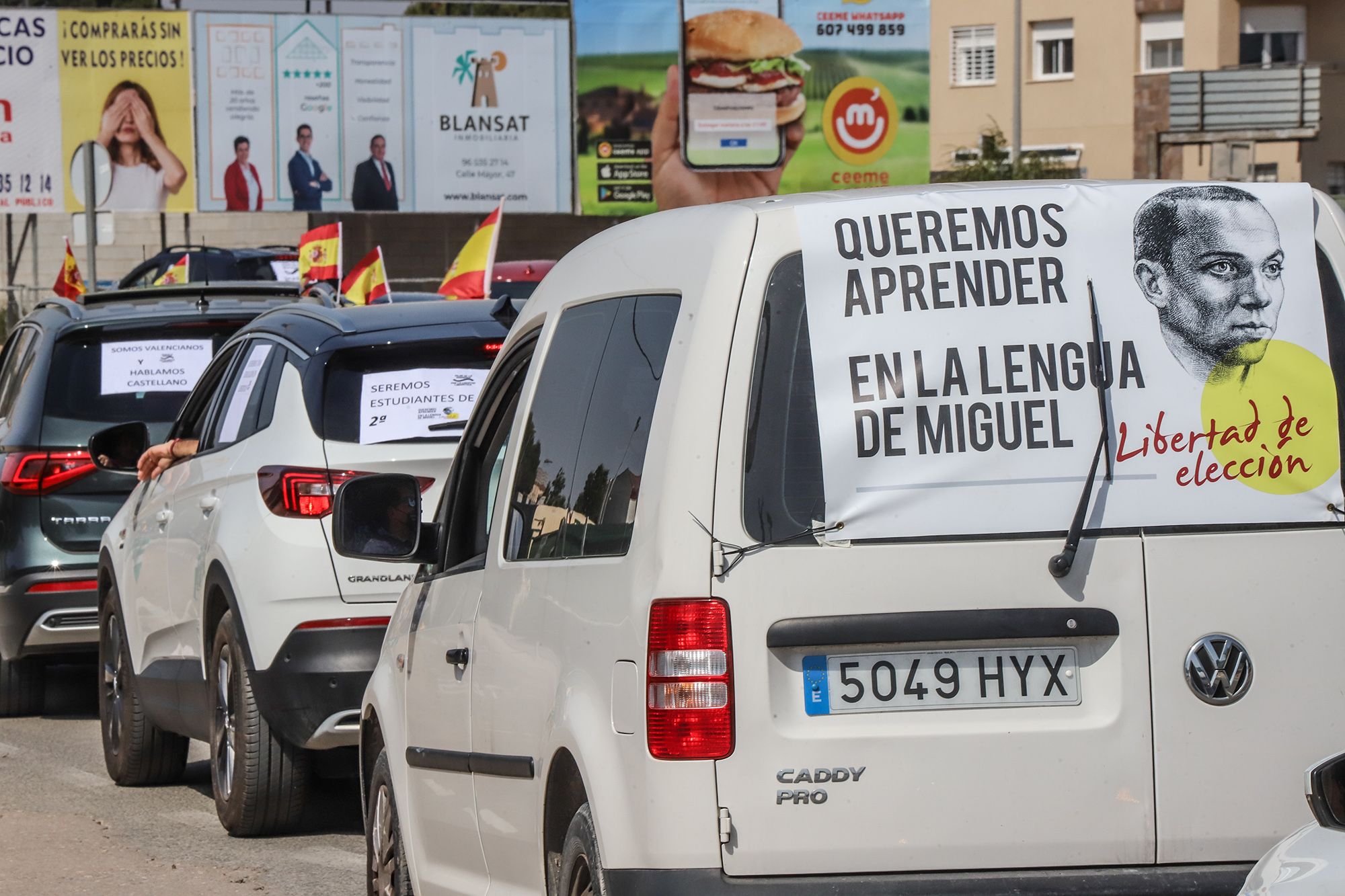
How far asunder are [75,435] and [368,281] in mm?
4060

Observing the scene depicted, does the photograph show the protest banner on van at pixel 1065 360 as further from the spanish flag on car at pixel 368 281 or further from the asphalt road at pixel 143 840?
the spanish flag on car at pixel 368 281

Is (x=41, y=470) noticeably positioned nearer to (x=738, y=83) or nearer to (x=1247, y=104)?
(x=738, y=83)

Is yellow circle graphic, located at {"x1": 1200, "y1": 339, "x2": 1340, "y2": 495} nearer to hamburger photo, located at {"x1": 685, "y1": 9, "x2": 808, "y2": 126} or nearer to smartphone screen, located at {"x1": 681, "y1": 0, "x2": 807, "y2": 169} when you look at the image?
smartphone screen, located at {"x1": 681, "y1": 0, "x2": 807, "y2": 169}

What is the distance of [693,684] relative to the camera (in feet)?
12.1

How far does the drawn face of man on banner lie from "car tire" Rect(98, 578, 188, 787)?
18.3ft

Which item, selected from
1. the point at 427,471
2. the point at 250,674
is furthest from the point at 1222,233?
the point at 250,674

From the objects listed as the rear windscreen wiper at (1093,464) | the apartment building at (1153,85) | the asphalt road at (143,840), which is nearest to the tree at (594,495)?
the rear windscreen wiper at (1093,464)

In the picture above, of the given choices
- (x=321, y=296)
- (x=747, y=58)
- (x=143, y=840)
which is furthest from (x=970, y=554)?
(x=747, y=58)

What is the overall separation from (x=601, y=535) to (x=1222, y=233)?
124 centimetres

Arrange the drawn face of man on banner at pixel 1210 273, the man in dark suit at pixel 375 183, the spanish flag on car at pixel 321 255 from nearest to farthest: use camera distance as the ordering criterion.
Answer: the drawn face of man on banner at pixel 1210 273
the spanish flag on car at pixel 321 255
the man in dark suit at pixel 375 183

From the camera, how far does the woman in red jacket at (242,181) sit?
4066cm

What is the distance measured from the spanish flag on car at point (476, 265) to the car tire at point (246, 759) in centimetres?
545

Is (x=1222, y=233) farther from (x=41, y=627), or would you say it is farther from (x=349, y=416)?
(x=41, y=627)

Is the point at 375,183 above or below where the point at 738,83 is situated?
below
